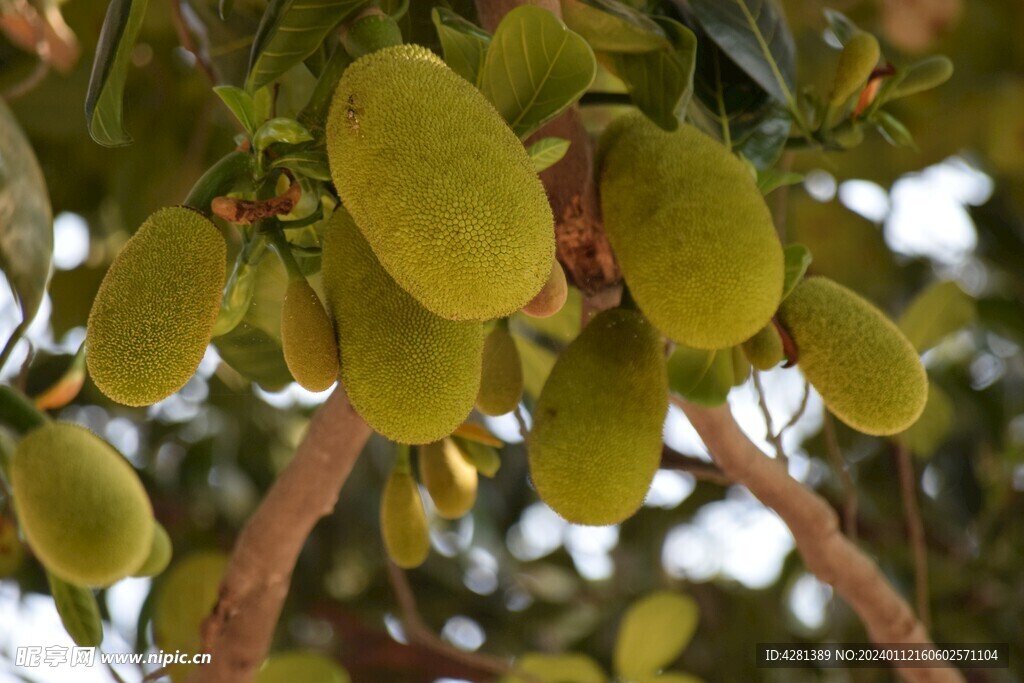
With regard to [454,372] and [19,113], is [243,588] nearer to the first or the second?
[454,372]

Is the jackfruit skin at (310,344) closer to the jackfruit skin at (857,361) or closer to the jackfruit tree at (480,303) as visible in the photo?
the jackfruit tree at (480,303)

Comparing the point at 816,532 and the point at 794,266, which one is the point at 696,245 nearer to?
the point at 794,266

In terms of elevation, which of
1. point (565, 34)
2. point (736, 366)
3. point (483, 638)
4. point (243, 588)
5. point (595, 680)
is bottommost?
point (483, 638)

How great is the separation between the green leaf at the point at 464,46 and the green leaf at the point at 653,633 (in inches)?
32.7

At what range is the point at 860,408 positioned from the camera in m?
0.74

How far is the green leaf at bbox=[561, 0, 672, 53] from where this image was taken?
2.43ft

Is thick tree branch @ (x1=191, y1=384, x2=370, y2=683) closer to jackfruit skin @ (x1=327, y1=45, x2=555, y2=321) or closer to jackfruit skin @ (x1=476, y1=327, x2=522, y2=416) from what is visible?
jackfruit skin @ (x1=476, y1=327, x2=522, y2=416)

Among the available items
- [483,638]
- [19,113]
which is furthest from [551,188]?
[483,638]

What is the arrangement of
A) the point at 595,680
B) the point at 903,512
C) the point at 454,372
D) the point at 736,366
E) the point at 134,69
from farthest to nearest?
the point at 903,512, the point at 134,69, the point at 595,680, the point at 736,366, the point at 454,372

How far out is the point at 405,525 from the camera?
0.89 m

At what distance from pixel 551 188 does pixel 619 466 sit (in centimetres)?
21

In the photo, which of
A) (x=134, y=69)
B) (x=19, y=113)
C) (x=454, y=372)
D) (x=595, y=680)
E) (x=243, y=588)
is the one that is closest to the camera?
(x=454, y=372)

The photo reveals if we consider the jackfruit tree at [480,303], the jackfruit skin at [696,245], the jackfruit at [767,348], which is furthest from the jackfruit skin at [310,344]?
the jackfruit at [767,348]

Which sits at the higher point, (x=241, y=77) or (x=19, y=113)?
(x=241, y=77)
